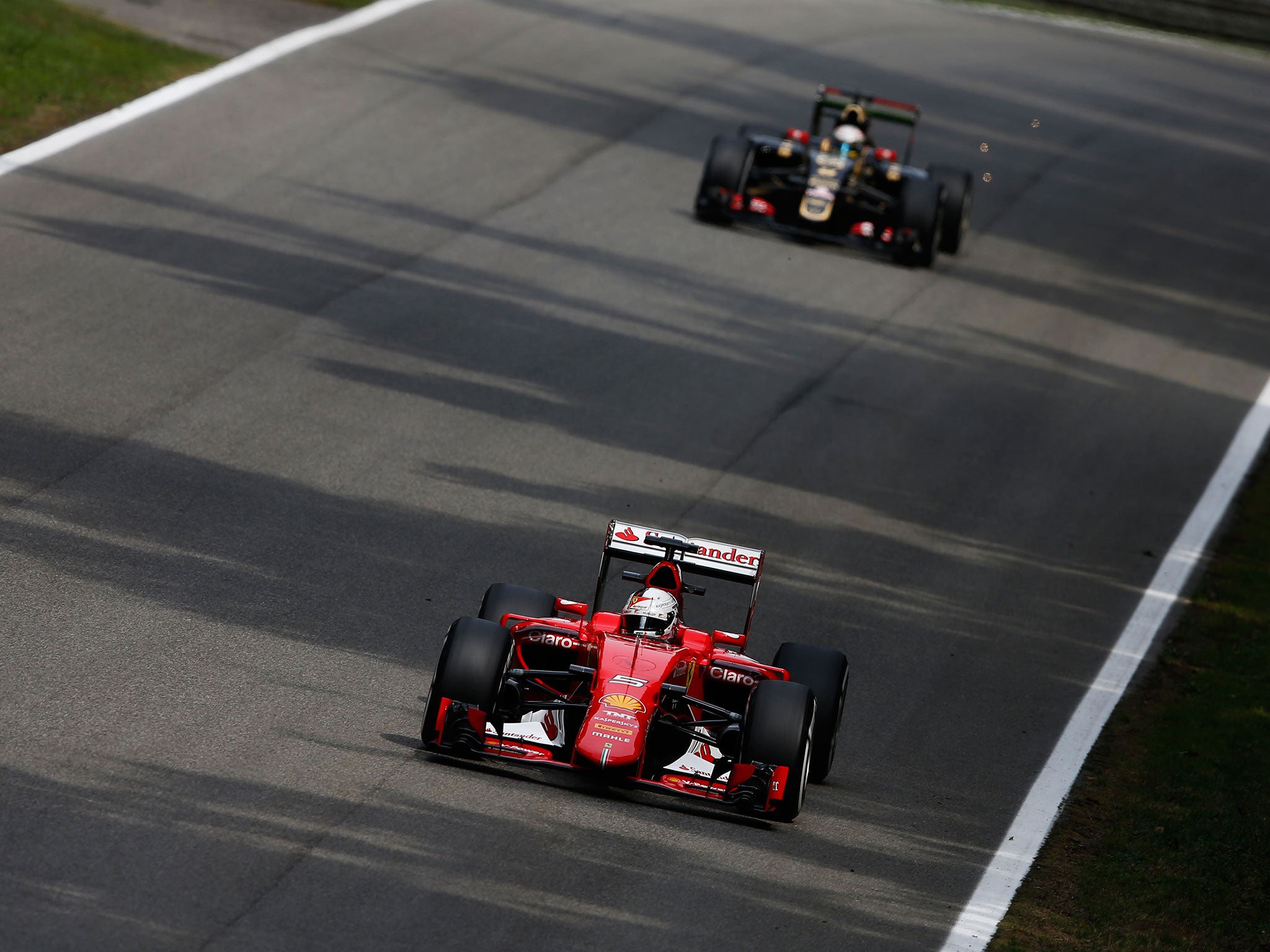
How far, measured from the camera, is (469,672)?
32.6 feet

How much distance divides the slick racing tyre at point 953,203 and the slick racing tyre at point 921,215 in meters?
0.77

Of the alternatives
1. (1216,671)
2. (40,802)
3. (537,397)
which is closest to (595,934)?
(40,802)

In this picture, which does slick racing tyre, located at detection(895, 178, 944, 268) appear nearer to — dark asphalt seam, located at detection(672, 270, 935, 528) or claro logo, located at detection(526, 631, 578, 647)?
dark asphalt seam, located at detection(672, 270, 935, 528)

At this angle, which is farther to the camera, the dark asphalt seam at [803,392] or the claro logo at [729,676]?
the dark asphalt seam at [803,392]

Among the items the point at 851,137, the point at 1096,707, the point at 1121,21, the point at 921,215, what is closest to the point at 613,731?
the point at 1096,707

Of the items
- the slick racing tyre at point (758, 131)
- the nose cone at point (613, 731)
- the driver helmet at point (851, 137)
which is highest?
the driver helmet at point (851, 137)

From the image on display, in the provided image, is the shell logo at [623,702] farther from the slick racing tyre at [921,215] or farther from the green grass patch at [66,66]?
the green grass patch at [66,66]

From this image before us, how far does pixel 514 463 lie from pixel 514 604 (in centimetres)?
458

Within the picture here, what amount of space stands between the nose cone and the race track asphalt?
0.32 metres

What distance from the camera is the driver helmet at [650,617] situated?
34.9 feet

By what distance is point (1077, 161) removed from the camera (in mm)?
30312

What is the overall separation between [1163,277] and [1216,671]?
12.3m

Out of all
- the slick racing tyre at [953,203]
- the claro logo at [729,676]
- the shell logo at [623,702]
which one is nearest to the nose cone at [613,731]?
the shell logo at [623,702]

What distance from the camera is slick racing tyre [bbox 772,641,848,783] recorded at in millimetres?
10734
